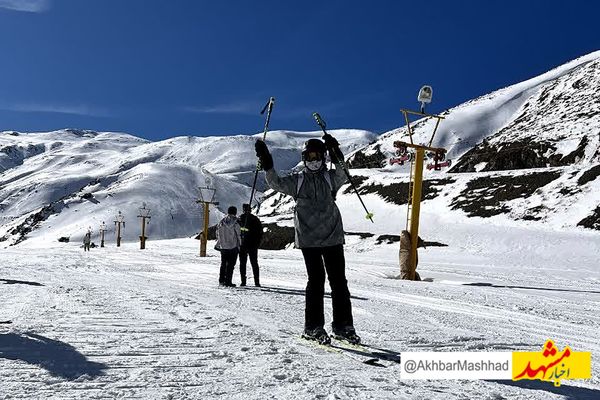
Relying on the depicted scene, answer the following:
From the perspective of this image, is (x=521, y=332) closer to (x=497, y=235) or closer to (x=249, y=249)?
(x=249, y=249)

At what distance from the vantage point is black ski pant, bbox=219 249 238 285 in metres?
10.2

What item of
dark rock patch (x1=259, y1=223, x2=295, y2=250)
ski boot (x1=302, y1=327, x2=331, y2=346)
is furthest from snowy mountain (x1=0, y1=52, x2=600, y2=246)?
ski boot (x1=302, y1=327, x2=331, y2=346)

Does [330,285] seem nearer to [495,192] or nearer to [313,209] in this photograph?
[313,209]

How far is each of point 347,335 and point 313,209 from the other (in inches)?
46.9

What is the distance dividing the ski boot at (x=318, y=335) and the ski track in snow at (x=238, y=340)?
12cm

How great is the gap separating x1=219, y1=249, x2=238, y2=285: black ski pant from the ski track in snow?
4.88ft

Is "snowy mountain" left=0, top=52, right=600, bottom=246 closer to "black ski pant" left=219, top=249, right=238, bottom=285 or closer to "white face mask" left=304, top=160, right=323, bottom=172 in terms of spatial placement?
"black ski pant" left=219, top=249, right=238, bottom=285

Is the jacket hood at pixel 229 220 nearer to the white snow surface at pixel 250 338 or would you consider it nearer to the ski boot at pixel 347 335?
the white snow surface at pixel 250 338

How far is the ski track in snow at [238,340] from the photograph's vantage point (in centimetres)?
291

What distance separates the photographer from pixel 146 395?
274 cm

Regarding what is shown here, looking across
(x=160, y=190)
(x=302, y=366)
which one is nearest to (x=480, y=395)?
(x=302, y=366)

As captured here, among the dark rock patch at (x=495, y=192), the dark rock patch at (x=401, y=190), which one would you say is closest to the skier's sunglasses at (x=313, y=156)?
the dark rock patch at (x=495, y=192)

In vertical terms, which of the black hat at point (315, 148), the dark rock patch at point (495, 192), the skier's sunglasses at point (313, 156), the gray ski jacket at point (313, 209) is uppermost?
the dark rock patch at point (495, 192)

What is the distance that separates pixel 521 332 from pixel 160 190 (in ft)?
420
